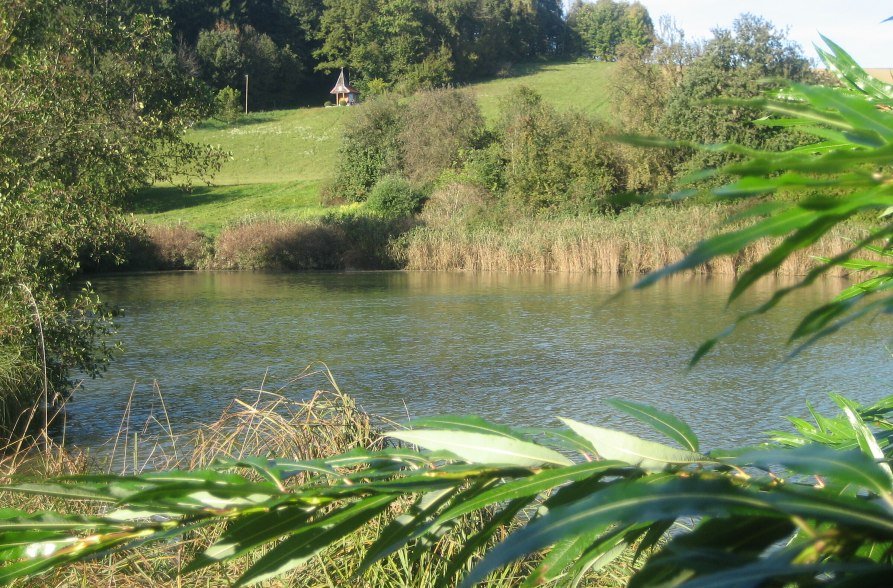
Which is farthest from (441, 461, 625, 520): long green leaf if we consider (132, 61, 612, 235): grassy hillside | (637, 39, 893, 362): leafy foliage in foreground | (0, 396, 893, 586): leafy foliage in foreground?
(132, 61, 612, 235): grassy hillside

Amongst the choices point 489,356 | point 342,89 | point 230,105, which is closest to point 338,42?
point 342,89

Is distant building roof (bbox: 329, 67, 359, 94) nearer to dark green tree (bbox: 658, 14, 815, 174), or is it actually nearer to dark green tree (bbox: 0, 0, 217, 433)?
dark green tree (bbox: 658, 14, 815, 174)

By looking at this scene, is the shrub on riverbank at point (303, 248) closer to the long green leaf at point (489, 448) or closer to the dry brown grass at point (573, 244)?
the dry brown grass at point (573, 244)

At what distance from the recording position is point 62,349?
281 inches

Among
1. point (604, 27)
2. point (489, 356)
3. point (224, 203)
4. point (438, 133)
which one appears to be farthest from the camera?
point (604, 27)

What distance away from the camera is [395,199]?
2659 centimetres

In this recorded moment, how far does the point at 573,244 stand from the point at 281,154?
2364 cm

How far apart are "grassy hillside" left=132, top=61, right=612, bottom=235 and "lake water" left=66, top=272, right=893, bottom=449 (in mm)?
12344

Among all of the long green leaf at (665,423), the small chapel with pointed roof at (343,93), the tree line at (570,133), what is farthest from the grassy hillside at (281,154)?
the long green leaf at (665,423)

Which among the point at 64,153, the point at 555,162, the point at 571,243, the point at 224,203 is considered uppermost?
the point at 555,162

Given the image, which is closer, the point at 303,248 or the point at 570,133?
the point at 303,248

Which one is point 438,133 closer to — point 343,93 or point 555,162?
point 555,162

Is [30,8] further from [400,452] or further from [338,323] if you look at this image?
[400,452]

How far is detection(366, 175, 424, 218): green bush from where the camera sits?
86.2 ft
